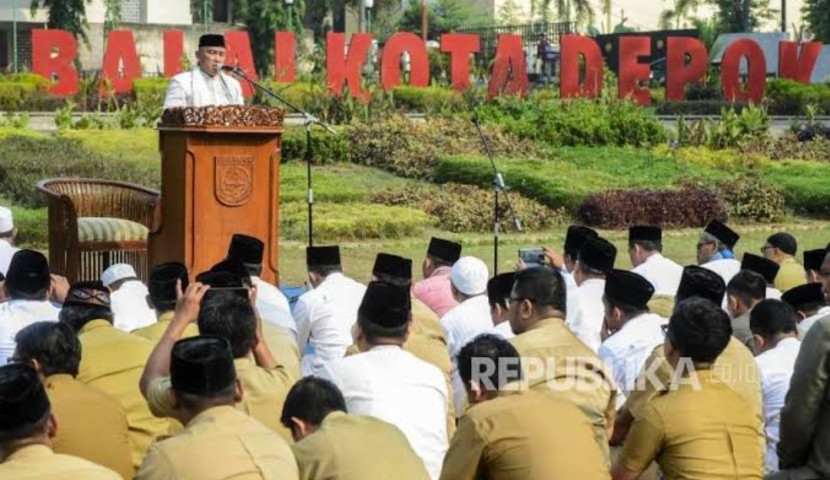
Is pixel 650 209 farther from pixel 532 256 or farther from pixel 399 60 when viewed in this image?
pixel 399 60

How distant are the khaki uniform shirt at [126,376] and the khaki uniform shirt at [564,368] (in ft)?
4.59

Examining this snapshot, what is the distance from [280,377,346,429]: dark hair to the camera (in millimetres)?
4871

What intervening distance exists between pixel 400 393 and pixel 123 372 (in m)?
1.15

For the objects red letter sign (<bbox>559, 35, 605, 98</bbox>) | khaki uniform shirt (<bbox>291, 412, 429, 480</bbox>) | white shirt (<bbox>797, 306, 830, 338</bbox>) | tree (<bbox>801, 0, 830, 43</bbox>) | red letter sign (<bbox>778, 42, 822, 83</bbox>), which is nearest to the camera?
khaki uniform shirt (<bbox>291, 412, 429, 480</bbox>)

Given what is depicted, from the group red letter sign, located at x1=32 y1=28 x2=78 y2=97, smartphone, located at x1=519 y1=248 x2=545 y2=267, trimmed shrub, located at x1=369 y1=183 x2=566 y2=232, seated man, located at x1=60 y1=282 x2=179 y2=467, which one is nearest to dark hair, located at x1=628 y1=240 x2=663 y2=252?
smartphone, located at x1=519 y1=248 x2=545 y2=267

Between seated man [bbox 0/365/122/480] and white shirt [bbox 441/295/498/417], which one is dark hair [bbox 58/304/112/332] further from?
white shirt [bbox 441/295/498/417]

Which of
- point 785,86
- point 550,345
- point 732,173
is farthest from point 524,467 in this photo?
point 785,86

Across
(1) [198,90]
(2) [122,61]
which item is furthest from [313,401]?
(2) [122,61]

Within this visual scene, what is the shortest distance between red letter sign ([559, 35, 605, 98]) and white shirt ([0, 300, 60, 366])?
27.1 meters

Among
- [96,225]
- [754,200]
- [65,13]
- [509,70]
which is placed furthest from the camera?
[65,13]

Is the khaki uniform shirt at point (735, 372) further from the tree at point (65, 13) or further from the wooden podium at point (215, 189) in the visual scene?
the tree at point (65, 13)

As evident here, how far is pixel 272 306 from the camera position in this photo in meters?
7.91

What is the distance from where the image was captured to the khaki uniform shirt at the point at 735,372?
18.4 ft

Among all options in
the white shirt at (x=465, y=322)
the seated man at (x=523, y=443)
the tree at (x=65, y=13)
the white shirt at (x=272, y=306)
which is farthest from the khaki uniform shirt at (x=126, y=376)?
the tree at (x=65, y=13)
